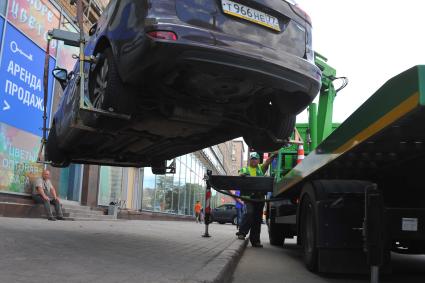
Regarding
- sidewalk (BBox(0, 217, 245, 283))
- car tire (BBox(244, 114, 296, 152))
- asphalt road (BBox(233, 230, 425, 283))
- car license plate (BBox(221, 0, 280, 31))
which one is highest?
car license plate (BBox(221, 0, 280, 31))

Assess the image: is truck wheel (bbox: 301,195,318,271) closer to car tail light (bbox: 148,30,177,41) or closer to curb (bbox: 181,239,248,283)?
curb (bbox: 181,239,248,283)

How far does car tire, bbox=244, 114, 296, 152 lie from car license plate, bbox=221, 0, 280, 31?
122 centimetres

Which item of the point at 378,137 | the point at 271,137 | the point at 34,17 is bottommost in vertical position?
the point at 378,137

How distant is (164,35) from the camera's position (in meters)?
4.15

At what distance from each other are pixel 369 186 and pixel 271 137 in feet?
5.74

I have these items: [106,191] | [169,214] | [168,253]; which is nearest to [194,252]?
[168,253]

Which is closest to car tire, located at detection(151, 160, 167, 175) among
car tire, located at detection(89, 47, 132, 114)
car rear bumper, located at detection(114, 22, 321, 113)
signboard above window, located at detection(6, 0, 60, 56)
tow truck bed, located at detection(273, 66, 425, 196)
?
tow truck bed, located at detection(273, 66, 425, 196)

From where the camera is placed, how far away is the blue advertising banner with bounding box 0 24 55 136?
11859mm

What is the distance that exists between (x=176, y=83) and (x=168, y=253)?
85.9 inches

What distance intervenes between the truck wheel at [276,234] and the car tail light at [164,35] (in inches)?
256

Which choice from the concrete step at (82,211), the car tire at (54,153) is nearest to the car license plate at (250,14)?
the car tire at (54,153)

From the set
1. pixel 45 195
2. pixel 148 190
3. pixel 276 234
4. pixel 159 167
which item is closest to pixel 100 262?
pixel 159 167

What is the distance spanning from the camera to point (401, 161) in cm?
497

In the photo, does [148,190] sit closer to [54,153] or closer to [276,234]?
[276,234]
